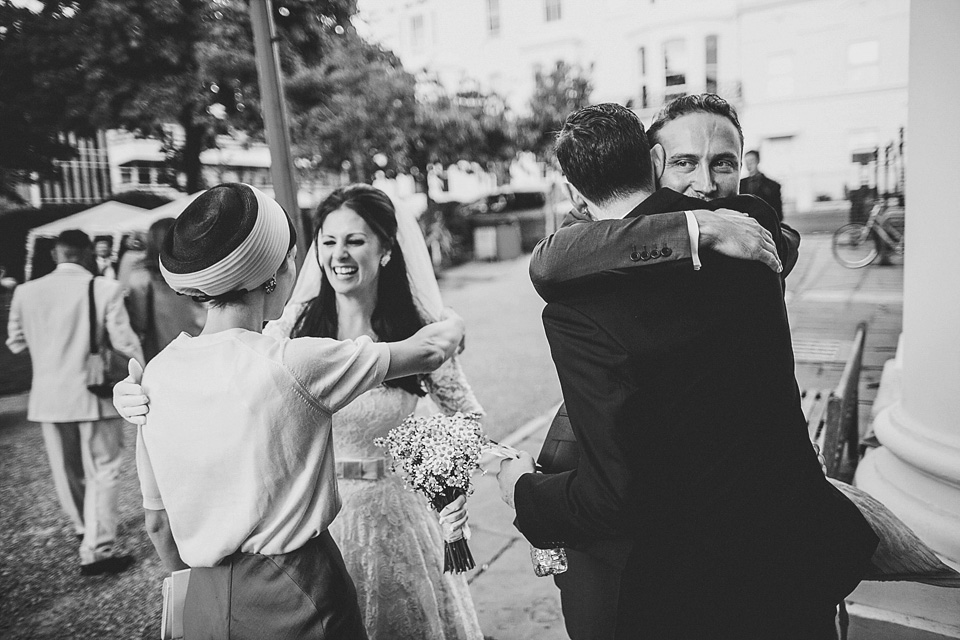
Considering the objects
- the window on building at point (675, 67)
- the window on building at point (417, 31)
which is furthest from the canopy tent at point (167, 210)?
the window on building at point (675, 67)

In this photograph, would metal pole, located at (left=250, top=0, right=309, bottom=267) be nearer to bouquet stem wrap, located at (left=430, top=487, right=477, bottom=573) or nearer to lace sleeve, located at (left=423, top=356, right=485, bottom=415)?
lace sleeve, located at (left=423, top=356, right=485, bottom=415)

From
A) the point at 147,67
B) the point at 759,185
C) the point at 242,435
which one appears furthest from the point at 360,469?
the point at 759,185

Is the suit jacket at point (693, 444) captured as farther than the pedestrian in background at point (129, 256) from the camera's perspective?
No

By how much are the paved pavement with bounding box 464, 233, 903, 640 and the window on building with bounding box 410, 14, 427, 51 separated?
279 inches

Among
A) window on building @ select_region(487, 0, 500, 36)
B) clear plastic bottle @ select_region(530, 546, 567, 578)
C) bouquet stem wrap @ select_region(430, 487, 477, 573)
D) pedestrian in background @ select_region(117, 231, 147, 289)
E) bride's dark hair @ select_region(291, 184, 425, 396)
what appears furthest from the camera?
window on building @ select_region(487, 0, 500, 36)

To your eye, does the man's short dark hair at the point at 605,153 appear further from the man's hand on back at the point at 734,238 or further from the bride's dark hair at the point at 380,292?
the bride's dark hair at the point at 380,292

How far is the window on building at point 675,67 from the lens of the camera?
16469 millimetres

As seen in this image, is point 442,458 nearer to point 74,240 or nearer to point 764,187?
point 74,240

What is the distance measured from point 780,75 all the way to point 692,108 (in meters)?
17.7

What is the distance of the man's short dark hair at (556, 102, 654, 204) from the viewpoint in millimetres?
1506

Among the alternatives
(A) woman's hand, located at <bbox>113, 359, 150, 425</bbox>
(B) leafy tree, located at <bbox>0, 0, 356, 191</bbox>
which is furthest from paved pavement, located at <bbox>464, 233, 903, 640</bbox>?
(B) leafy tree, located at <bbox>0, 0, 356, 191</bbox>

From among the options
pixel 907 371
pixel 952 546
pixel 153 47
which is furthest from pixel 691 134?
pixel 153 47

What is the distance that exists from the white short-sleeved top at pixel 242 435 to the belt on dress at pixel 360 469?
0.86 m

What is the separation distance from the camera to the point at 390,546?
8.36 ft
